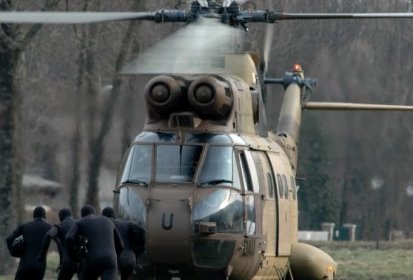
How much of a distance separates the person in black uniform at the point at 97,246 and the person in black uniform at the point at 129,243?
14 centimetres

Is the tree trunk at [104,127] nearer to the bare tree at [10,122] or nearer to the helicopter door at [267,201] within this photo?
the bare tree at [10,122]

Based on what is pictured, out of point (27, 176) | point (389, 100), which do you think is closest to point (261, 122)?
point (389, 100)

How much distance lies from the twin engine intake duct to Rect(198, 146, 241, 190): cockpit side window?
613 millimetres

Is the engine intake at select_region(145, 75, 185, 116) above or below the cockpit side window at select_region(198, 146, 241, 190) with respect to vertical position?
above

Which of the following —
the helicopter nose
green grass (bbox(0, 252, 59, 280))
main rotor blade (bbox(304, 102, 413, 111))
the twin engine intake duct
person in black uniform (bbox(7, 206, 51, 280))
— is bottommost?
green grass (bbox(0, 252, 59, 280))

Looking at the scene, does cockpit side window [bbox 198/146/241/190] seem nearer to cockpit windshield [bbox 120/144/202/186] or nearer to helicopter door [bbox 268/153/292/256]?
cockpit windshield [bbox 120/144/202/186]

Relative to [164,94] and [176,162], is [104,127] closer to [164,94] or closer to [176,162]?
[164,94]

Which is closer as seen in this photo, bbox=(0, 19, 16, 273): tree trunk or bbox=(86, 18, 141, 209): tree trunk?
bbox=(0, 19, 16, 273): tree trunk

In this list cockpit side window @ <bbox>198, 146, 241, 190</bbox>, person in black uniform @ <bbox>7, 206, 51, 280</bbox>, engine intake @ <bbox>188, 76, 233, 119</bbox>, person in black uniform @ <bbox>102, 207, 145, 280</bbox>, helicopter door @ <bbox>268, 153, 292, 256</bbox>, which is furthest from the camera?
helicopter door @ <bbox>268, 153, 292, 256</bbox>

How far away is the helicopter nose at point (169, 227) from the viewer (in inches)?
878

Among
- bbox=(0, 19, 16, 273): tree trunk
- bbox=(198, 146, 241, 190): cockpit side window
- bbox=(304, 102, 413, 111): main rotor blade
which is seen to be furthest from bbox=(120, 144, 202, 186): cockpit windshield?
bbox=(0, 19, 16, 273): tree trunk

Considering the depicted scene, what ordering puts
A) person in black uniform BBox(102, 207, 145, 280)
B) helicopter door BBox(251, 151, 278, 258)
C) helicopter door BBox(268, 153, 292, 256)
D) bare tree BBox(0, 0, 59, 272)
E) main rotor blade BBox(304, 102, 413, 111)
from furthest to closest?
1. bare tree BBox(0, 0, 59, 272)
2. main rotor blade BBox(304, 102, 413, 111)
3. helicopter door BBox(268, 153, 292, 256)
4. helicopter door BBox(251, 151, 278, 258)
5. person in black uniform BBox(102, 207, 145, 280)

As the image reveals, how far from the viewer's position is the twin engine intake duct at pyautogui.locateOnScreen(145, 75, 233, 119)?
75.5ft

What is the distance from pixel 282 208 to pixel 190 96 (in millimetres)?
2997
